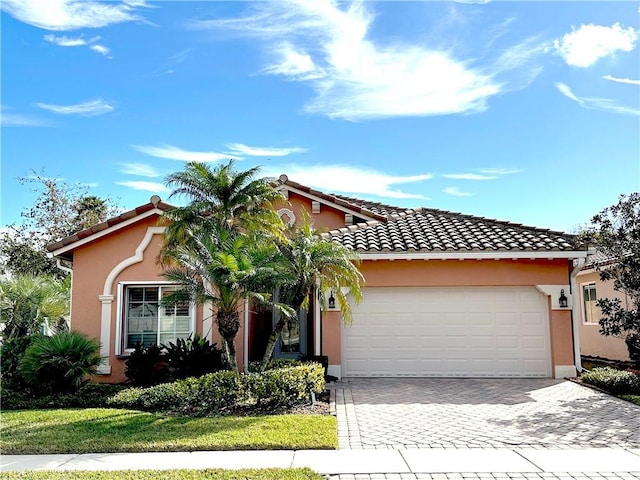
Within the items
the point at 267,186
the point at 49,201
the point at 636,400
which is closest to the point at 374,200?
the point at 267,186

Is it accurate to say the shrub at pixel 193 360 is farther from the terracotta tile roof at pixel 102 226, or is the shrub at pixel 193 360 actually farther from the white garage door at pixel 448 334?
the terracotta tile roof at pixel 102 226

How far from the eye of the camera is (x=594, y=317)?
60.7 feet

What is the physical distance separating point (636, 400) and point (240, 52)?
11864 millimetres

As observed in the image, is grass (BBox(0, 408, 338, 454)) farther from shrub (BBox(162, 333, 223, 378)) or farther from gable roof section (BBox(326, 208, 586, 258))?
gable roof section (BBox(326, 208, 586, 258))

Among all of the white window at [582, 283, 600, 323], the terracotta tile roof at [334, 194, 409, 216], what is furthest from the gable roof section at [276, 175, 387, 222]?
the white window at [582, 283, 600, 323]

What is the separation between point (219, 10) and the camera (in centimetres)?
1059

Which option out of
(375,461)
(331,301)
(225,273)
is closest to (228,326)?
(225,273)

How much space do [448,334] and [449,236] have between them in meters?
2.76

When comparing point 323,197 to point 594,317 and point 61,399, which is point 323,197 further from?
point 594,317

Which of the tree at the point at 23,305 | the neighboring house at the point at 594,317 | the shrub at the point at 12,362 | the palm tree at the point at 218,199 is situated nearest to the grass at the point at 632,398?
the neighboring house at the point at 594,317

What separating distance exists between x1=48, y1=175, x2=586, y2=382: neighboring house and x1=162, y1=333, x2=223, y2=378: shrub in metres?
1.49

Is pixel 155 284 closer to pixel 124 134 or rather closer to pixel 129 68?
pixel 124 134

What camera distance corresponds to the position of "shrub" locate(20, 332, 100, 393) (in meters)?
11.2

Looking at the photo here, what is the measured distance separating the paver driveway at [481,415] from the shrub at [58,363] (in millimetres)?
6082
